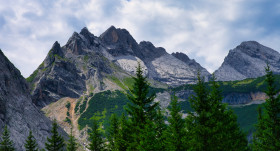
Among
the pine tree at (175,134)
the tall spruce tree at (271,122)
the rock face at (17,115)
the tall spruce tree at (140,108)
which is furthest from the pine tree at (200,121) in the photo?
the rock face at (17,115)

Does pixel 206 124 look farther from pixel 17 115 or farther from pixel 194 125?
pixel 17 115

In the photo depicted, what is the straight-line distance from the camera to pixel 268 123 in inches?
1080

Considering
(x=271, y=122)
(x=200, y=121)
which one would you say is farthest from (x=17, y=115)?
(x=271, y=122)

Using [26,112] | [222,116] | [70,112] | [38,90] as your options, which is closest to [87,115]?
[70,112]

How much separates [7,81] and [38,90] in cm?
12006

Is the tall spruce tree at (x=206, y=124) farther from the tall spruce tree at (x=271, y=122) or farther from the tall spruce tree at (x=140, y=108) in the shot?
the tall spruce tree at (x=271, y=122)

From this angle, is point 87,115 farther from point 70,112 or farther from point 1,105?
point 1,105

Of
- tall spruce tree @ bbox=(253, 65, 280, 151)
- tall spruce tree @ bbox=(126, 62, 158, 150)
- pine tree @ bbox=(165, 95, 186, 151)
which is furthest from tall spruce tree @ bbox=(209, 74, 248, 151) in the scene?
tall spruce tree @ bbox=(126, 62, 158, 150)

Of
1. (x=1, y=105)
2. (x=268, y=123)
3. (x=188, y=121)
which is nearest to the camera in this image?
(x=188, y=121)

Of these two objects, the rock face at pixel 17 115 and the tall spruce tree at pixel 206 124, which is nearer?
the tall spruce tree at pixel 206 124

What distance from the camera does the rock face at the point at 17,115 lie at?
6831cm

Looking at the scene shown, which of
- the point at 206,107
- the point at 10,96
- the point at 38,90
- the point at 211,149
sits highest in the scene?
the point at 38,90

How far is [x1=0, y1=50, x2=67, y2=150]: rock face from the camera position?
224ft

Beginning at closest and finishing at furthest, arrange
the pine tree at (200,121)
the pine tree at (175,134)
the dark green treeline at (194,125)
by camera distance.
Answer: the dark green treeline at (194,125), the pine tree at (200,121), the pine tree at (175,134)
